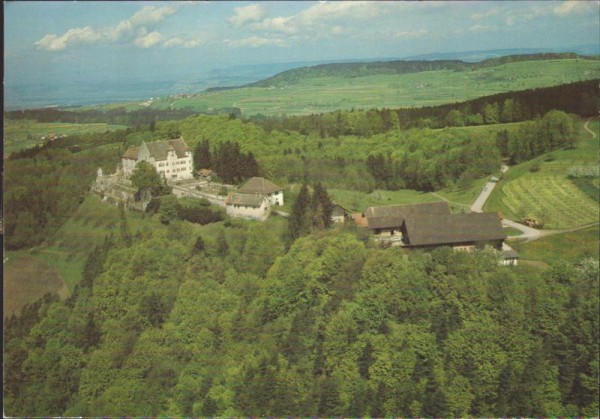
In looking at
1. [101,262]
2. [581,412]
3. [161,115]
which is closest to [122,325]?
[101,262]

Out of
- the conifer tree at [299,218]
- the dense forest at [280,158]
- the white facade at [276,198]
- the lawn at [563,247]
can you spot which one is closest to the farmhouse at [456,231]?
the lawn at [563,247]

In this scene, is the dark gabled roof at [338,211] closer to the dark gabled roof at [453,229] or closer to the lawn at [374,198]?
the lawn at [374,198]

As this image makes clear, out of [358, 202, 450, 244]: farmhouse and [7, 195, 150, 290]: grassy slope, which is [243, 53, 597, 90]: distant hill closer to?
[358, 202, 450, 244]: farmhouse

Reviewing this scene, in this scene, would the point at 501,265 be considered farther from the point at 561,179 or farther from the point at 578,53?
the point at 578,53

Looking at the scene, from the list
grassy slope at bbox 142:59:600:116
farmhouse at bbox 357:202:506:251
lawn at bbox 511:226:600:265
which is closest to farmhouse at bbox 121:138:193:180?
grassy slope at bbox 142:59:600:116

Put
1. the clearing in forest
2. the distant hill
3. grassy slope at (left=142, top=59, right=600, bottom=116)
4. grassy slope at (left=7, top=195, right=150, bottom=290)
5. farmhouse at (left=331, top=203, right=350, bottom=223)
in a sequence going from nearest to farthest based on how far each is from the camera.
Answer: the clearing in forest < farmhouse at (left=331, top=203, right=350, bottom=223) < grassy slope at (left=7, top=195, right=150, bottom=290) < grassy slope at (left=142, top=59, right=600, bottom=116) < the distant hill

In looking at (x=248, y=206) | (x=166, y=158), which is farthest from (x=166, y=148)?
(x=248, y=206)

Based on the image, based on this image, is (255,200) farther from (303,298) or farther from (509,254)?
(509,254)

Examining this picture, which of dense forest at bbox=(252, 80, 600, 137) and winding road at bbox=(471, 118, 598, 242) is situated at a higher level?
dense forest at bbox=(252, 80, 600, 137)
